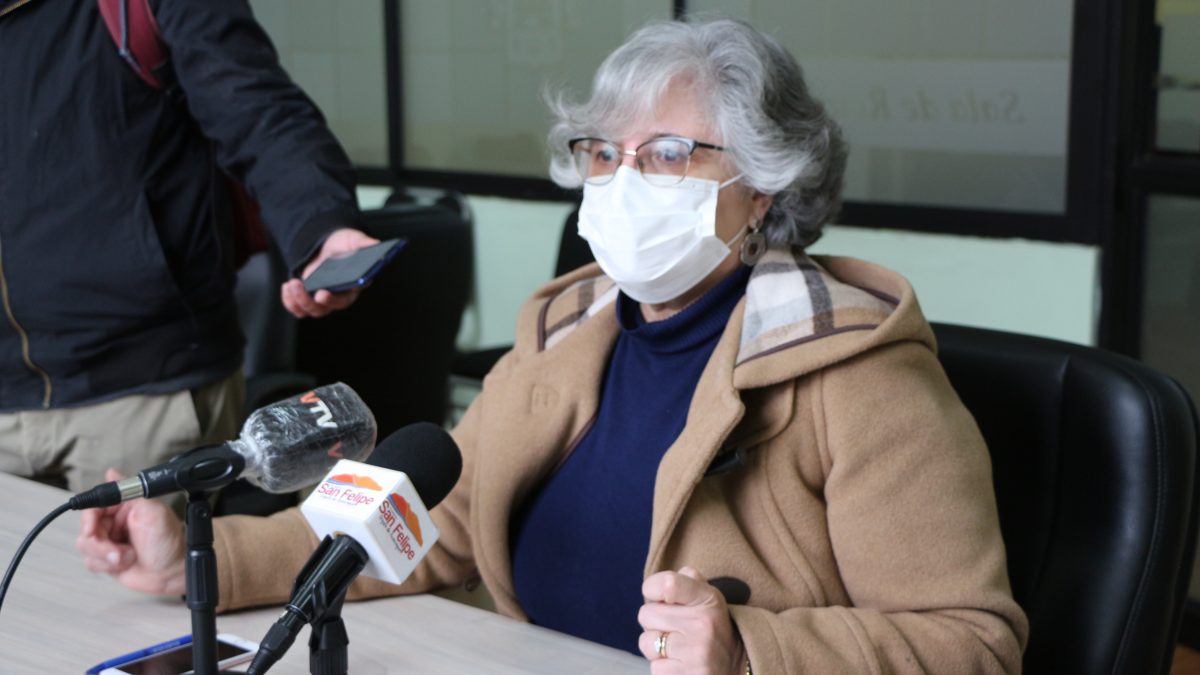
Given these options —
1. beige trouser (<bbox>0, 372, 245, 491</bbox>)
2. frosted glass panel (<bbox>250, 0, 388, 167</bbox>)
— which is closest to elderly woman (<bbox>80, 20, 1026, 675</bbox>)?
beige trouser (<bbox>0, 372, 245, 491</bbox>)

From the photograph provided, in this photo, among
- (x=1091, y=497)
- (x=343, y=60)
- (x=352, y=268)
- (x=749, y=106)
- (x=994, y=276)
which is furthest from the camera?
(x=343, y=60)

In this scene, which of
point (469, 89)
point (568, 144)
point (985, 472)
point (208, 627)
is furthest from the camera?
point (469, 89)

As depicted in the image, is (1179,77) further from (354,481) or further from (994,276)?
(354,481)

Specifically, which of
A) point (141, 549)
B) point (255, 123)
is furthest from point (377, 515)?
point (255, 123)

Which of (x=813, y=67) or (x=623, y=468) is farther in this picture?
(x=813, y=67)

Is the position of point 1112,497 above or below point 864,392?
below

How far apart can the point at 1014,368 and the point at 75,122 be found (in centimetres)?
133

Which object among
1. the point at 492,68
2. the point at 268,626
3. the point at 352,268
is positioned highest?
the point at 492,68

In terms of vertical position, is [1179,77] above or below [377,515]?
above

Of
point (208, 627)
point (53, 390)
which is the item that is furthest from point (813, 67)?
point (208, 627)

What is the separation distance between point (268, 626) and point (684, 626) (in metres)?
0.51

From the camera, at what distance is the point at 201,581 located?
3.66 ft

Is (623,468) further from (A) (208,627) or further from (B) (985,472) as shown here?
(A) (208,627)

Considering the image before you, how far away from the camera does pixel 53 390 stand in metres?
2.05
